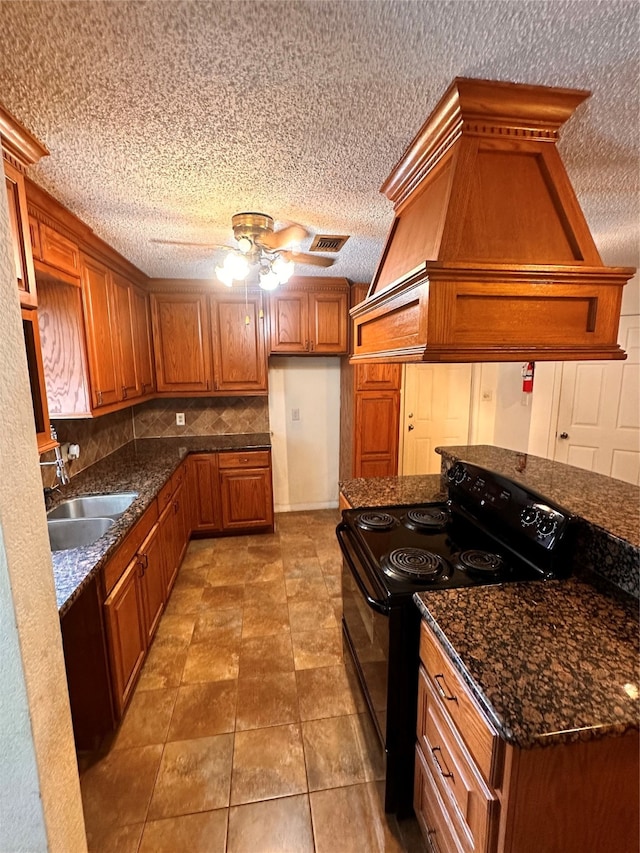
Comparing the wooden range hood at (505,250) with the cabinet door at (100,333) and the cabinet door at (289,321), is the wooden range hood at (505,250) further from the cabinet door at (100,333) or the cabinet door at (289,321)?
the cabinet door at (289,321)

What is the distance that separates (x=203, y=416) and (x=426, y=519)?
272 centimetres

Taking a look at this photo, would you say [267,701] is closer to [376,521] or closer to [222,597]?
[222,597]

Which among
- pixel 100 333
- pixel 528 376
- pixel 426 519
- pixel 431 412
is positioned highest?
pixel 100 333

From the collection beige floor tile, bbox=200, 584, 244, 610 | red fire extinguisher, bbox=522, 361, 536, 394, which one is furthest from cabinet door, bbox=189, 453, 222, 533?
red fire extinguisher, bbox=522, 361, 536, 394

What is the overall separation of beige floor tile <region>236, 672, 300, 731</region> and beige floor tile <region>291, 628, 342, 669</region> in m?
0.12

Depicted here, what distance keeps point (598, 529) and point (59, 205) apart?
2.63 meters

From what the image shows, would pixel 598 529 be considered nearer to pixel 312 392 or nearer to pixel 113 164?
pixel 113 164

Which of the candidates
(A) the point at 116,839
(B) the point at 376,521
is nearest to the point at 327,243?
(B) the point at 376,521

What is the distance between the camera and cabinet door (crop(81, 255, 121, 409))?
2176 mm

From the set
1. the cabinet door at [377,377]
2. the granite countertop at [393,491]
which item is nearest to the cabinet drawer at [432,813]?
the granite countertop at [393,491]

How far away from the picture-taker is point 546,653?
928 mm

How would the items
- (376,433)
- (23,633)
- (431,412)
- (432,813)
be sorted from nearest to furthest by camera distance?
(23,633)
(432,813)
(376,433)
(431,412)

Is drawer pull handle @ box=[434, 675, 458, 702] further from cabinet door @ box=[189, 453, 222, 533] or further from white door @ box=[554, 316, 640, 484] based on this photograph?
white door @ box=[554, 316, 640, 484]

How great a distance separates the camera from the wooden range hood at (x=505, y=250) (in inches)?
42.8
